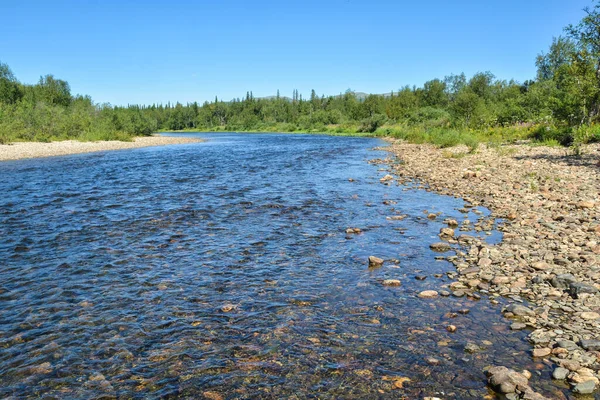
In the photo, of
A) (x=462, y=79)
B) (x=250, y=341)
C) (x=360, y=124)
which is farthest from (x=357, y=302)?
(x=462, y=79)

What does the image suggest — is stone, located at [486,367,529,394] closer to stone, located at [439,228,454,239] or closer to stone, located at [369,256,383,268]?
stone, located at [369,256,383,268]

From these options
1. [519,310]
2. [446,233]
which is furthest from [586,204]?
[519,310]

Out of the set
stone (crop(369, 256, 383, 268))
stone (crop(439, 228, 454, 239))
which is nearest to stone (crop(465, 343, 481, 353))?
stone (crop(369, 256, 383, 268))

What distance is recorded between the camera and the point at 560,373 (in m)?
5.19

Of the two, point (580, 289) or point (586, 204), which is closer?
point (580, 289)

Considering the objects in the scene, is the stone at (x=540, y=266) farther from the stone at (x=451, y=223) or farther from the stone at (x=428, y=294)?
the stone at (x=451, y=223)

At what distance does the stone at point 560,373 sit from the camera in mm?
5129

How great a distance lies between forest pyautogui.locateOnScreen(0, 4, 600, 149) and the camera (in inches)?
1093

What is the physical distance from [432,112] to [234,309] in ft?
267

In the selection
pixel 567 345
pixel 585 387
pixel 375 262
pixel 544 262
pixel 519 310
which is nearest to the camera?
pixel 585 387

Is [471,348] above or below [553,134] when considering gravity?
below

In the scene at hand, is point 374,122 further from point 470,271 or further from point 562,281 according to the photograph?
point 562,281

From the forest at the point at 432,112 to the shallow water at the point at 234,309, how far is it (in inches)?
794

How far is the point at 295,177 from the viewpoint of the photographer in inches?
1035
